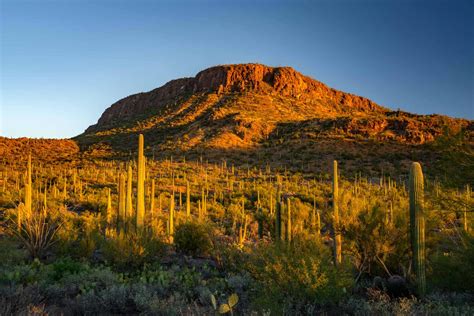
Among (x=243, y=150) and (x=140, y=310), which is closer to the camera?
(x=140, y=310)

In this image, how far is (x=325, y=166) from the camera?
42.8 meters

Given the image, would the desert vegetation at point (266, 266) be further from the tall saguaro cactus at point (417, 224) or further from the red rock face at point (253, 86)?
the red rock face at point (253, 86)

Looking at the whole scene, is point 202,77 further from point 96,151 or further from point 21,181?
point 21,181

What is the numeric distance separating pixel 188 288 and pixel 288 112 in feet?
208

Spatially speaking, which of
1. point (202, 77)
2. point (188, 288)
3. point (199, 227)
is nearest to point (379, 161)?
point (199, 227)

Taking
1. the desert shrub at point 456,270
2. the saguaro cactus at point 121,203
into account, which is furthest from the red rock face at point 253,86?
the desert shrub at point 456,270

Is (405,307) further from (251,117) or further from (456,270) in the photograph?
(251,117)

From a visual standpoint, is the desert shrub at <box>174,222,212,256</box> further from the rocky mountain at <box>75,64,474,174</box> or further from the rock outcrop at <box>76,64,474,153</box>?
the rock outcrop at <box>76,64,474,153</box>

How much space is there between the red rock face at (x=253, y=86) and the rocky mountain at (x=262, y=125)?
0.23 meters

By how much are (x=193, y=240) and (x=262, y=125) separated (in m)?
45.2

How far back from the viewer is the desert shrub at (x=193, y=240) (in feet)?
46.7

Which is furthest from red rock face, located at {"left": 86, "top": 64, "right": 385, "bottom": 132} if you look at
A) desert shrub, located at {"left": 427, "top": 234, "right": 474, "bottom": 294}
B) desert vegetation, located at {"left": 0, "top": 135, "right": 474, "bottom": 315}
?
desert shrub, located at {"left": 427, "top": 234, "right": 474, "bottom": 294}

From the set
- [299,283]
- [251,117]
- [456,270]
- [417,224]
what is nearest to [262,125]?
[251,117]

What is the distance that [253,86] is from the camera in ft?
265
